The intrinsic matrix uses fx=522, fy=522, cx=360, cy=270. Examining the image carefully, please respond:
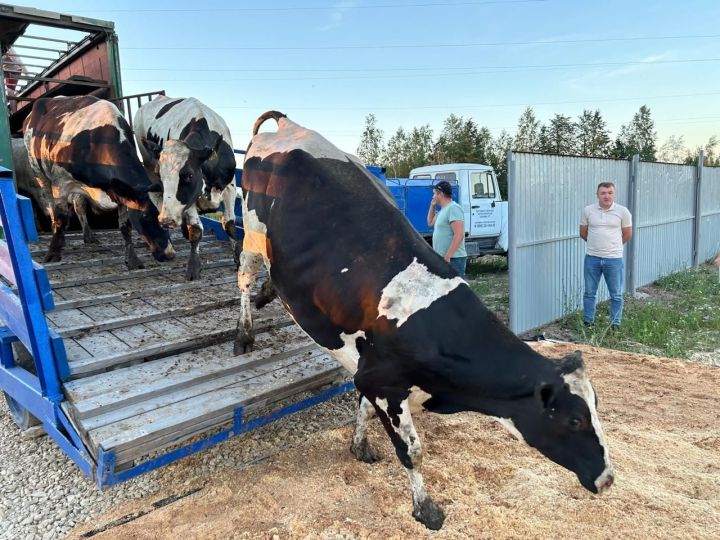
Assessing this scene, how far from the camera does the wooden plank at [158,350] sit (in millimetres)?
3193

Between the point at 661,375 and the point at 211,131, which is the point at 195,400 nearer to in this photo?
the point at 211,131

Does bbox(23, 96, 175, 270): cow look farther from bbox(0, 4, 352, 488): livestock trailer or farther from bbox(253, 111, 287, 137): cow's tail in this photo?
bbox(253, 111, 287, 137): cow's tail

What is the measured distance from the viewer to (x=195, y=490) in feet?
10.3

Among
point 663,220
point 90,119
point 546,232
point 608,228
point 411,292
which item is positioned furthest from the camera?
point 663,220

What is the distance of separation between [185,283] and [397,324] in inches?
110

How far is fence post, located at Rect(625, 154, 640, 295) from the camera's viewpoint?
29.2 feet

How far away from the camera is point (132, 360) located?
3438 mm

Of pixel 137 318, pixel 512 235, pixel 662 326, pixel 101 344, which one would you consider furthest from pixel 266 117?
pixel 662 326

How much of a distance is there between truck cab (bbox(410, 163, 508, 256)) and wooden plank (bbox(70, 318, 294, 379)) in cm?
891

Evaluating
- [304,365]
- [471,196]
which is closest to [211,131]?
[304,365]

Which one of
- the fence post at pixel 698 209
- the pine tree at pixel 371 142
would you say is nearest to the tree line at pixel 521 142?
the pine tree at pixel 371 142

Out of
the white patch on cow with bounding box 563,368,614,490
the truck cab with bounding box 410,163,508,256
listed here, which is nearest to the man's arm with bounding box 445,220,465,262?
the white patch on cow with bounding box 563,368,614,490

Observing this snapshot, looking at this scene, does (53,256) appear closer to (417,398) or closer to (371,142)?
(417,398)

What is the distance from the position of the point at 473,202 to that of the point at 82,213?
8.89m
